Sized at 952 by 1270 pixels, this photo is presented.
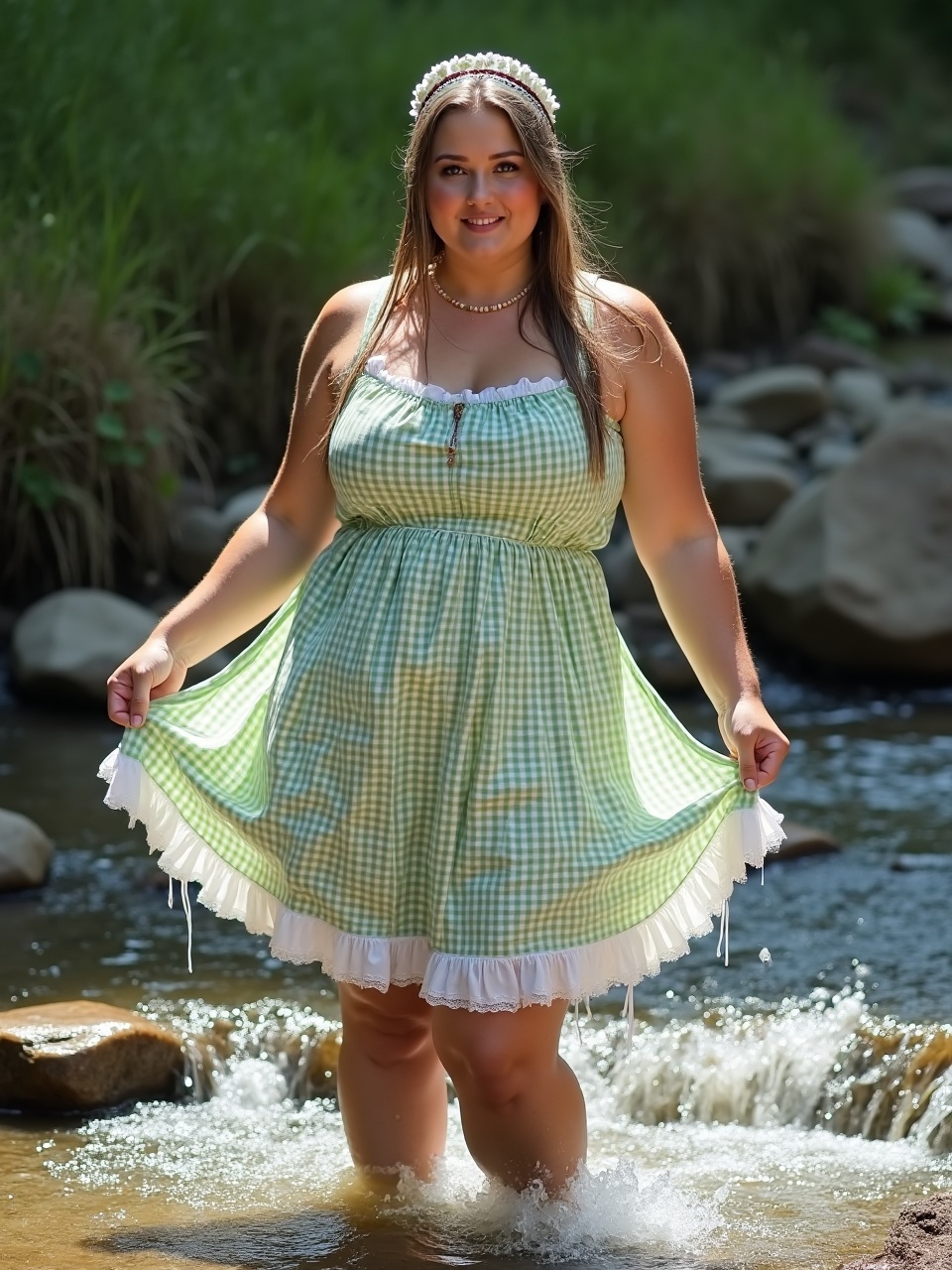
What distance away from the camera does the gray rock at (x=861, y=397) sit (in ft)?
31.0

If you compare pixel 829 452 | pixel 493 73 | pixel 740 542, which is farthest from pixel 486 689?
pixel 829 452

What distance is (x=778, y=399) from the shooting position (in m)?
9.25

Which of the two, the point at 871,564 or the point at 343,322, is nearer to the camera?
the point at 343,322

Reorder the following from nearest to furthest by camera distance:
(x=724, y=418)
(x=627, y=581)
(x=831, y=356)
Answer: (x=627, y=581), (x=724, y=418), (x=831, y=356)

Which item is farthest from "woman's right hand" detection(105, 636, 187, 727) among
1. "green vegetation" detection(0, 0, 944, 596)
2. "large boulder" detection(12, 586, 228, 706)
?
"green vegetation" detection(0, 0, 944, 596)

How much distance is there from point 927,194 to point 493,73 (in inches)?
475

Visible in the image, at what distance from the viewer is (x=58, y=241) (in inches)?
262

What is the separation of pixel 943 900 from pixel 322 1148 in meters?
1.84

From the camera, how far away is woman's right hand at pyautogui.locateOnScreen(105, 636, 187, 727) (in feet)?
9.48

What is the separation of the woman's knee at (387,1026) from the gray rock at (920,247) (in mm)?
10095

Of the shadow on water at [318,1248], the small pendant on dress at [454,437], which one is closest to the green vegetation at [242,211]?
the shadow on water at [318,1248]

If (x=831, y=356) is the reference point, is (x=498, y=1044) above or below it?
below

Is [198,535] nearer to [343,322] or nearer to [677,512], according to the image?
[343,322]

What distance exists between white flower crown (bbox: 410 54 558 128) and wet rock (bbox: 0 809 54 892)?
2462mm
